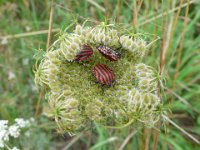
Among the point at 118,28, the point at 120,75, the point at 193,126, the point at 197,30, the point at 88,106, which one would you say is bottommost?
the point at 193,126

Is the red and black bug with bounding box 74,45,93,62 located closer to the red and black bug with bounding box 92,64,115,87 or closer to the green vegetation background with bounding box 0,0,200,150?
the red and black bug with bounding box 92,64,115,87

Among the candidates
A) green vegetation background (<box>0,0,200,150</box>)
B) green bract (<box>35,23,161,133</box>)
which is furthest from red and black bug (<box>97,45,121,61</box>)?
green vegetation background (<box>0,0,200,150</box>)

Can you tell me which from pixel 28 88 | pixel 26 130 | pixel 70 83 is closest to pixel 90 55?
pixel 70 83

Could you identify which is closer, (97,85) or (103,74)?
(103,74)

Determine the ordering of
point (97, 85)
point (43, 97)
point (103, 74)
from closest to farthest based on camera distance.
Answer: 1. point (103, 74)
2. point (97, 85)
3. point (43, 97)

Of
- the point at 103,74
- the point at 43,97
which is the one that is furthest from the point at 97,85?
the point at 43,97

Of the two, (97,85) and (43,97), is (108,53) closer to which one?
(97,85)

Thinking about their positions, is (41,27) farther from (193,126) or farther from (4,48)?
(193,126)
